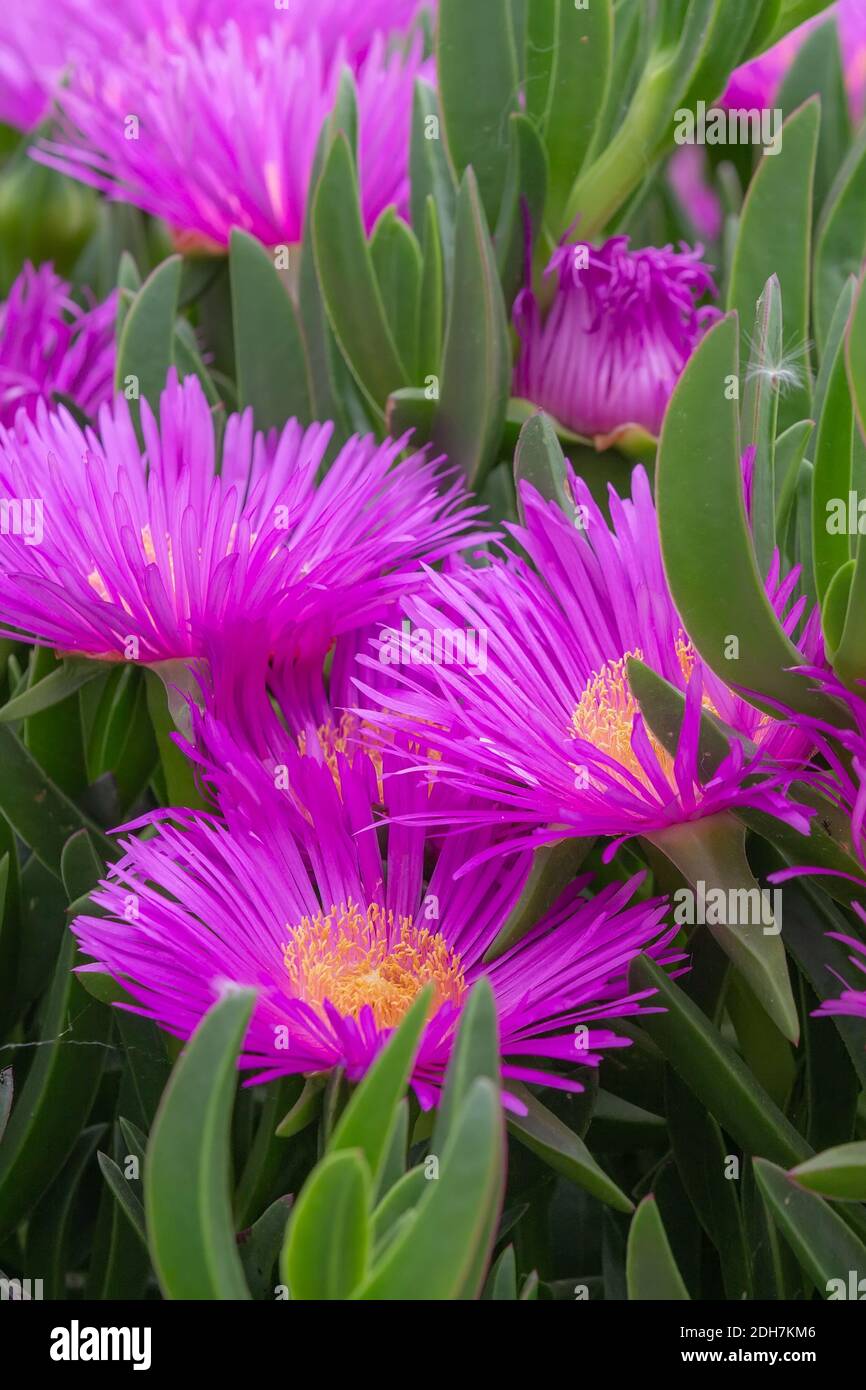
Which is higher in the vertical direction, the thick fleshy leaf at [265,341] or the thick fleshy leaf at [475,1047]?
the thick fleshy leaf at [265,341]

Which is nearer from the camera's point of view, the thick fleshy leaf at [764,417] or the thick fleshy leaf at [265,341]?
the thick fleshy leaf at [764,417]

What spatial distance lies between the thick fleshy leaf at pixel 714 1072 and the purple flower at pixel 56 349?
31 centimetres

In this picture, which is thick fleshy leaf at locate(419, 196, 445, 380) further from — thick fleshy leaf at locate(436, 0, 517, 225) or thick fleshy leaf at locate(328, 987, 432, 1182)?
thick fleshy leaf at locate(328, 987, 432, 1182)

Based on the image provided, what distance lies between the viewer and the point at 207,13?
0.67 meters

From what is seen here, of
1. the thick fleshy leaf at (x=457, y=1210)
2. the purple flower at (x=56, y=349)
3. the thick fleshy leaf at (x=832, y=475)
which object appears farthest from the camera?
the purple flower at (x=56, y=349)

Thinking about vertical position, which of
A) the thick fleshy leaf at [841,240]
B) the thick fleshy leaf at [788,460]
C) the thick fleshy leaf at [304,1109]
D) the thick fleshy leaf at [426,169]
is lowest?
the thick fleshy leaf at [304,1109]

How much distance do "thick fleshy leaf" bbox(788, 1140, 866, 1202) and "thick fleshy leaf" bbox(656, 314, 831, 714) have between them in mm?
93

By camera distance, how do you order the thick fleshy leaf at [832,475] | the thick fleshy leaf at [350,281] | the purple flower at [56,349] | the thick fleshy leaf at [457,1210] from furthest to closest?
the purple flower at [56,349] → the thick fleshy leaf at [350,281] → the thick fleshy leaf at [832,475] → the thick fleshy leaf at [457,1210]

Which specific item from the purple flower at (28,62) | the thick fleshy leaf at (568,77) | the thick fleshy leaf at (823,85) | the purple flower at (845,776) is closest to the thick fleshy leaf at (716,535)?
the purple flower at (845,776)

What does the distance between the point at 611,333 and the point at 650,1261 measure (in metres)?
0.28

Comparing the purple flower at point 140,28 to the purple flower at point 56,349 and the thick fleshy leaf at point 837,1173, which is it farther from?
the thick fleshy leaf at point 837,1173

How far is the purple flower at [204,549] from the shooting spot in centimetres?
36
